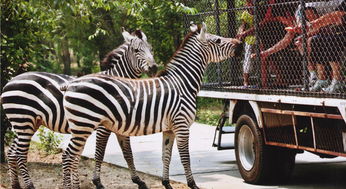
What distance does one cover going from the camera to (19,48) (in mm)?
12094

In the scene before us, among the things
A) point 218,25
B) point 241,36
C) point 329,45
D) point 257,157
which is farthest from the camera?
point 218,25

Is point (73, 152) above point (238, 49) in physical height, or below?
below

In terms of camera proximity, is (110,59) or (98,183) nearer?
(98,183)

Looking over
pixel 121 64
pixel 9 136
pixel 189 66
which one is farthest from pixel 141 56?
pixel 9 136

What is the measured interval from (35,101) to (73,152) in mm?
1233

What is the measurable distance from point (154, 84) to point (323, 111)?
7.73 ft

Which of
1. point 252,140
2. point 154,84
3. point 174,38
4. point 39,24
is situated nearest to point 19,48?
point 39,24

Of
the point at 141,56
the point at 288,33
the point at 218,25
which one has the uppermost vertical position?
the point at 218,25

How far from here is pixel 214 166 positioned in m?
11.4

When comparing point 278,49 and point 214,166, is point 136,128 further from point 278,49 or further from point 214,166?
point 214,166

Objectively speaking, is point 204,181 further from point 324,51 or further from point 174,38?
point 174,38

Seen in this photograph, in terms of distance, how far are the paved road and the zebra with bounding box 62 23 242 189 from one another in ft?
4.01

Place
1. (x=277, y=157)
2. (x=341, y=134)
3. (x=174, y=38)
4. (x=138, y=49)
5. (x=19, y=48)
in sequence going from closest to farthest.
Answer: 1. (x=341, y=134)
2. (x=277, y=157)
3. (x=138, y=49)
4. (x=19, y=48)
5. (x=174, y=38)

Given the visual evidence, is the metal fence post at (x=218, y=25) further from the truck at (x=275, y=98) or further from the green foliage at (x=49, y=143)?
the green foliage at (x=49, y=143)
